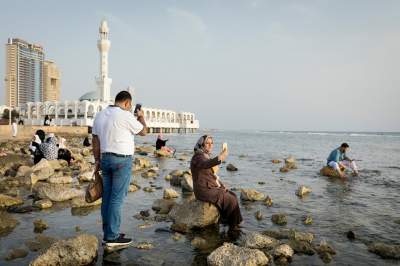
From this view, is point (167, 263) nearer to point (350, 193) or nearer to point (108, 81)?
point (350, 193)

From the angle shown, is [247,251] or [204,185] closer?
[247,251]

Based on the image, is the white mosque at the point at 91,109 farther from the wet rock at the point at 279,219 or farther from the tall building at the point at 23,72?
the wet rock at the point at 279,219

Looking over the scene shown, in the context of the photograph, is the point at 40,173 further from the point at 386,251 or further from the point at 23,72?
the point at 23,72

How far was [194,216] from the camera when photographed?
6652 mm

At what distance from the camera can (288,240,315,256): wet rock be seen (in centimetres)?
549

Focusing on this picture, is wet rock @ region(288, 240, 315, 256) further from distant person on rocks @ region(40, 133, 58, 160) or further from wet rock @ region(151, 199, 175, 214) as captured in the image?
distant person on rocks @ region(40, 133, 58, 160)

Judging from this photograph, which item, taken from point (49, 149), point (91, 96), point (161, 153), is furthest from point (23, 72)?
point (49, 149)

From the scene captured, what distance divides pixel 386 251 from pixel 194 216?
338cm

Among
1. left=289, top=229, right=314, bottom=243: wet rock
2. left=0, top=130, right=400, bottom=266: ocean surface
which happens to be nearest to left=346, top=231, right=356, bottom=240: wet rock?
left=0, top=130, right=400, bottom=266: ocean surface

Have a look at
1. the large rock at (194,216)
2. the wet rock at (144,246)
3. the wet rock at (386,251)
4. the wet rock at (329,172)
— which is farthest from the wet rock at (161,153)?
the wet rock at (386,251)

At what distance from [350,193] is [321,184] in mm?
1974

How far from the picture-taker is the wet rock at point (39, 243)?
17.1 ft

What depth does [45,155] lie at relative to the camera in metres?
14.3

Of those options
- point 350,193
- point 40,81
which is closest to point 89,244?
point 350,193
